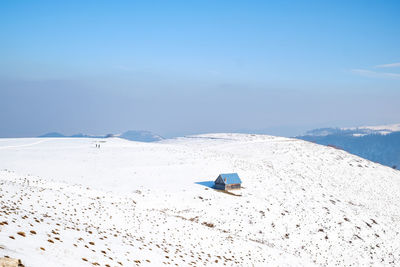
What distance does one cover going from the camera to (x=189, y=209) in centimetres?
4181

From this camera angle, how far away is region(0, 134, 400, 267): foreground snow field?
18156mm

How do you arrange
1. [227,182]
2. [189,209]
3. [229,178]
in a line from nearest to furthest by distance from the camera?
[189,209] → [227,182] → [229,178]

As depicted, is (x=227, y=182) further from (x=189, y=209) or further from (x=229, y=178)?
(x=189, y=209)

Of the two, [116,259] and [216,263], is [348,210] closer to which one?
[216,263]

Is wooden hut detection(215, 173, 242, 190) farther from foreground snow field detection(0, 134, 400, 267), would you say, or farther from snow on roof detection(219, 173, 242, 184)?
foreground snow field detection(0, 134, 400, 267)

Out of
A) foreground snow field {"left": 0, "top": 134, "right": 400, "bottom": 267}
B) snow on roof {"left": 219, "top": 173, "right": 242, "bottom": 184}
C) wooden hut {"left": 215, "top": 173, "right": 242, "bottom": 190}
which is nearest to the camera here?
foreground snow field {"left": 0, "top": 134, "right": 400, "bottom": 267}

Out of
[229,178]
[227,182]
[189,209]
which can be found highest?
[229,178]

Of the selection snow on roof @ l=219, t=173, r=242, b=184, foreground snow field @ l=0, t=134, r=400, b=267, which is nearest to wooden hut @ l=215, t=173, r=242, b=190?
snow on roof @ l=219, t=173, r=242, b=184

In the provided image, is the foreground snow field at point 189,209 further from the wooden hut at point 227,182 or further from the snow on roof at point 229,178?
the snow on roof at point 229,178

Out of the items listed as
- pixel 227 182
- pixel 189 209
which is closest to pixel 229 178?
pixel 227 182

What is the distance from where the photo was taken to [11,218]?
1702 cm

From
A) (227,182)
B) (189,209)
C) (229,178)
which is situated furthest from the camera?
(229,178)

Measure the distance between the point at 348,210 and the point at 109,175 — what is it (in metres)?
39.7

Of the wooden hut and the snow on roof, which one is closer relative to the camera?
the wooden hut
